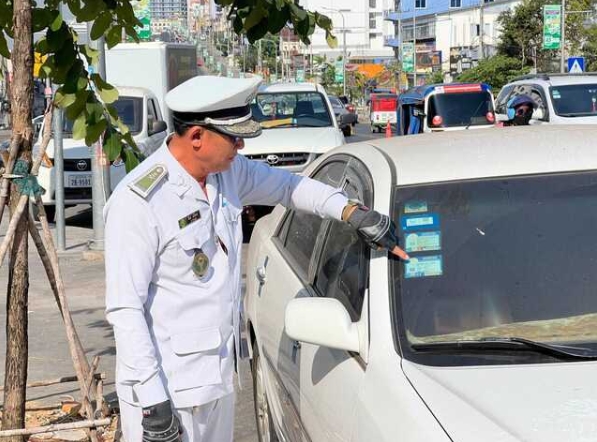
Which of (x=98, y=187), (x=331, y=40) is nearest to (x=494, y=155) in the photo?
(x=331, y=40)

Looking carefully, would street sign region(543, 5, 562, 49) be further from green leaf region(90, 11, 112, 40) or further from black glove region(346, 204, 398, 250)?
black glove region(346, 204, 398, 250)

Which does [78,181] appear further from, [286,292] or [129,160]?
[286,292]

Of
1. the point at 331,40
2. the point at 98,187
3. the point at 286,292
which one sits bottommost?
the point at 98,187

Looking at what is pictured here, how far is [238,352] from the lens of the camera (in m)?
3.42

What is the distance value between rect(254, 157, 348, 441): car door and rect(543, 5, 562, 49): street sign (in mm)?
40078

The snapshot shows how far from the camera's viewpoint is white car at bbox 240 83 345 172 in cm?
1370

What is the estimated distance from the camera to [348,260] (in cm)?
361

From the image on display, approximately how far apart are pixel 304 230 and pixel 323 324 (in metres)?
1.42

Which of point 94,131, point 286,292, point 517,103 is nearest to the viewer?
point 286,292

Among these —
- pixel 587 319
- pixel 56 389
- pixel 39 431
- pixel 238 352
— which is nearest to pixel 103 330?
pixel 56 389

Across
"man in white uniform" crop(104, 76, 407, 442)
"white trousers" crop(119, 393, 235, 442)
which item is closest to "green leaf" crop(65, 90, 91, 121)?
"man in white uniform" crop(104, 76, 407, 442)

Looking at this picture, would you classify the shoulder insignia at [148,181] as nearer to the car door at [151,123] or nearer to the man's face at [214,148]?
the man's face at [214,148]

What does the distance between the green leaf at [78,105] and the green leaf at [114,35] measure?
18.0 inches

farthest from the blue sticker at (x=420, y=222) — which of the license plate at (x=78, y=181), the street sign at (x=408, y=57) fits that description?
the street sign at (x=408, y=57)
